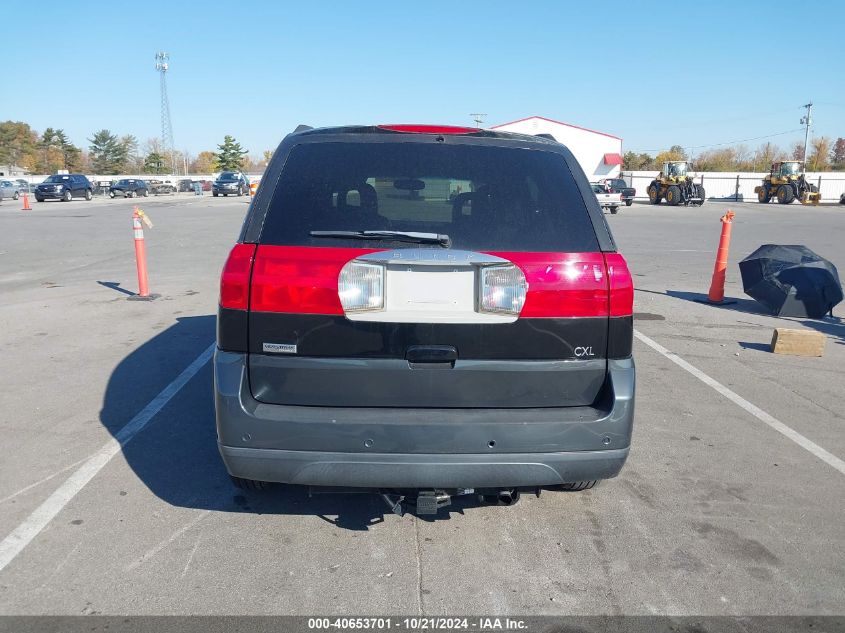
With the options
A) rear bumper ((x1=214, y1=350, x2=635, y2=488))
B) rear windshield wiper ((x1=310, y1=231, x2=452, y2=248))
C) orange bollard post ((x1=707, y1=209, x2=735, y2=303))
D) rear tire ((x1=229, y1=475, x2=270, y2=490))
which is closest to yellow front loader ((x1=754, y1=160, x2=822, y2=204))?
orange bollard post ((x1=707, y1=209, x2=735, y2=303))

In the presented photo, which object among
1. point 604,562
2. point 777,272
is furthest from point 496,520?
point 777,272

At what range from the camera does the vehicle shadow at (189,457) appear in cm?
370

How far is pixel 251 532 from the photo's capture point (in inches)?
136

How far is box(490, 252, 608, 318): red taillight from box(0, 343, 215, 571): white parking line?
8.53ft

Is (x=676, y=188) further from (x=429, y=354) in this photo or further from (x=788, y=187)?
(x=429, y=354)

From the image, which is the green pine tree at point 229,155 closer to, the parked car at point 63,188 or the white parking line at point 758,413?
the parked car at point 63,188

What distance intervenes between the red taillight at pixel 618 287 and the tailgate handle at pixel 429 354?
2.37 feet

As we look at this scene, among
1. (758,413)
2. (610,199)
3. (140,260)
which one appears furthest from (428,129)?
(610,199)

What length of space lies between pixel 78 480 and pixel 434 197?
262 cm

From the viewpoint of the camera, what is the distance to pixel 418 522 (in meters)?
3.61

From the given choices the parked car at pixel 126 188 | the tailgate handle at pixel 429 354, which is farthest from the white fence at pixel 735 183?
the tailgate handle at pixel 429 354

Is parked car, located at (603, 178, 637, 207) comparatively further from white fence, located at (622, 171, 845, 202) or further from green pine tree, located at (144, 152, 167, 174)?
green pine tree, located at (144, 152, 167, 174)

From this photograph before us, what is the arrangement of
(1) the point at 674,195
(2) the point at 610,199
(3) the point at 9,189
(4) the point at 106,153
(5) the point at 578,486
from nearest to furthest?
(5) the point at 578,486
(2) the point at 610,199
(3) the point at 9,189
(1) the point at 674,195
(4) the point at 106,153

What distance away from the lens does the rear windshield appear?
2.96m
